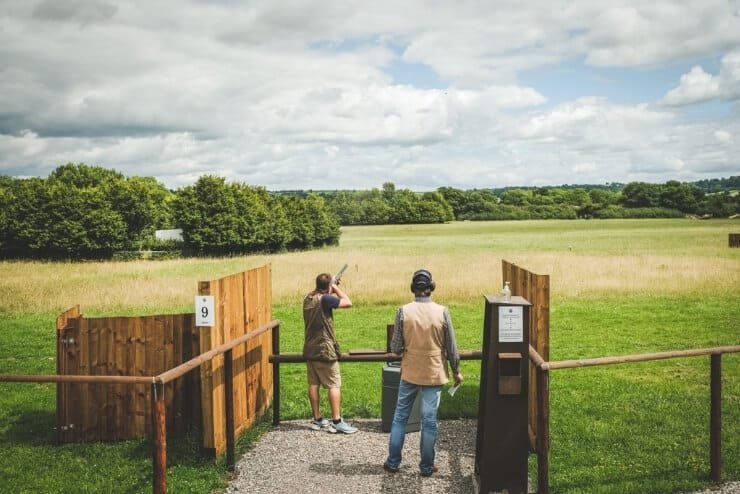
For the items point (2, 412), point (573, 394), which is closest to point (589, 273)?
point (573, 394)

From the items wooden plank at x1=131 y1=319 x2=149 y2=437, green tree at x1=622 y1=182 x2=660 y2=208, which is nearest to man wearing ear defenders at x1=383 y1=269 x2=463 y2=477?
wooden plank at x1=131 y1=319 x2=149 y2=437

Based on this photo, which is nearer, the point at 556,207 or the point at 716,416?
the point at 716,416

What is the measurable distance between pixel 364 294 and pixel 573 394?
12.8 metres

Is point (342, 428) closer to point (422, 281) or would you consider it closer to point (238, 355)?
point (238, 355)

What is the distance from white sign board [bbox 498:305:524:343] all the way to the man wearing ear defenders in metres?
0.54

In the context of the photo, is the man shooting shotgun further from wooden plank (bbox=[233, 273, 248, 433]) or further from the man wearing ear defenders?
the man wearing ear defenders

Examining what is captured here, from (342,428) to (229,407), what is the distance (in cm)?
182

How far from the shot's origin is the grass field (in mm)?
6625

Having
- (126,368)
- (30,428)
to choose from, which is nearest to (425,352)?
(126,368)

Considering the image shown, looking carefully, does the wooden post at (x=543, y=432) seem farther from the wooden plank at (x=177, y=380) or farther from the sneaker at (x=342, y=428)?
the wooden plank at (x=177, y=380)

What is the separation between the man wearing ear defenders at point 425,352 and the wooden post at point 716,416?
98.6 inches

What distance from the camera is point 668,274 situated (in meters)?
25.0

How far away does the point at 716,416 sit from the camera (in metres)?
6.07

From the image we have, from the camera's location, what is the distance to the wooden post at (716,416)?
6.00m
